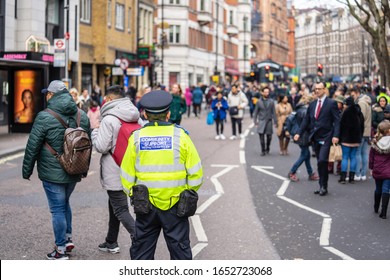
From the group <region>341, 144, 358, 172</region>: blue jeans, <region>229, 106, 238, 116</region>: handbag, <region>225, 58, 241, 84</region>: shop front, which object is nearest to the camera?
<region>341, 144, 358, 172</region>: blue jeans

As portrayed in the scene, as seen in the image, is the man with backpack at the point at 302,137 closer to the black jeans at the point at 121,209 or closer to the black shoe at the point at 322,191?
the black shoe at the point at 322,191

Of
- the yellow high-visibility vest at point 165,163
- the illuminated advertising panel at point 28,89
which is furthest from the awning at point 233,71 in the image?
the yellow high-visibility vest at point 165,163

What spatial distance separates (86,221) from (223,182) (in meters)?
5.00

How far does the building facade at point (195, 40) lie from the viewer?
221 ft

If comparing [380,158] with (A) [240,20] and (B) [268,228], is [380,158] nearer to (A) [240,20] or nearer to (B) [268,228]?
(B) [268,228]

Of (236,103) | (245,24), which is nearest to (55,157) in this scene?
(236,103)

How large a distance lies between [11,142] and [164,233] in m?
17.2

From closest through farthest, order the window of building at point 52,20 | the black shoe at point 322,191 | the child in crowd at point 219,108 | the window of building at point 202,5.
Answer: the black shoe at point 322,191, the child in crowd at point 219,108, the window of building at point 52,20, the window of building at point 202,5

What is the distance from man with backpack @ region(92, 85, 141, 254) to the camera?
312 inches

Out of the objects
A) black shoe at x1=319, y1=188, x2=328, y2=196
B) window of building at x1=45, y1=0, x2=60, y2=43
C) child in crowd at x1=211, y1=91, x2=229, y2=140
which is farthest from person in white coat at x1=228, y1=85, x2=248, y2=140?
black shoe at x1=319, y1=188, x2=328, y2=196

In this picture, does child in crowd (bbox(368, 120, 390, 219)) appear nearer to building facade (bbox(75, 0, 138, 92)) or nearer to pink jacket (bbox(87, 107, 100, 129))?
pink jacket (bbox(87, 107, 100, 129))

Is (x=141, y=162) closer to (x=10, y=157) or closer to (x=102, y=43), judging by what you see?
(x=10, y=157)

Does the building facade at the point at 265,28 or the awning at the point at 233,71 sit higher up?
the building facade at the point at 265,28
